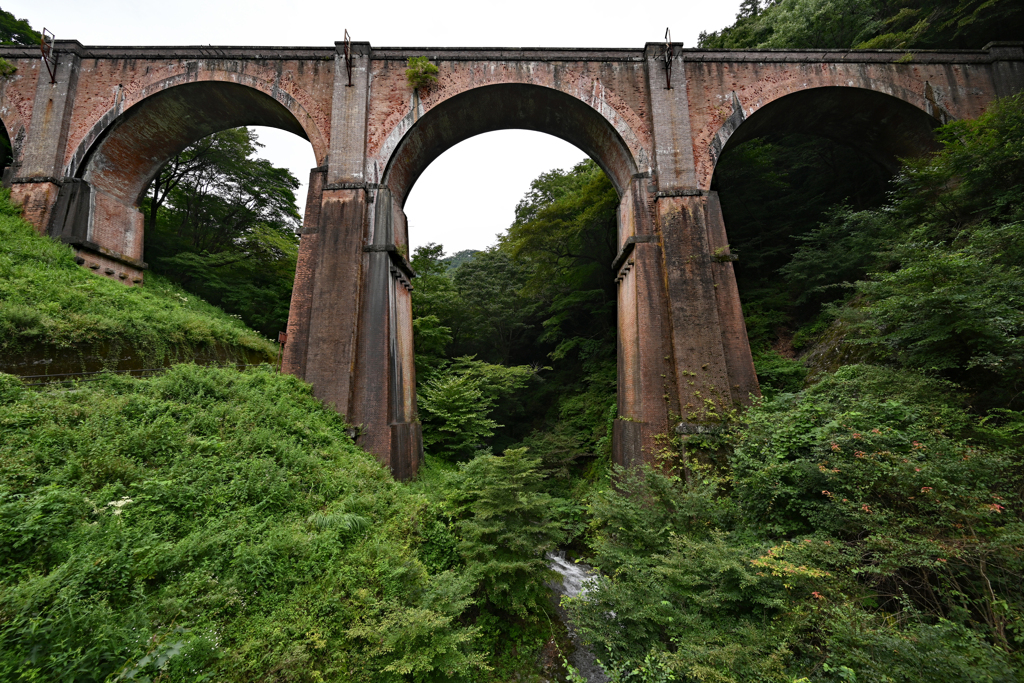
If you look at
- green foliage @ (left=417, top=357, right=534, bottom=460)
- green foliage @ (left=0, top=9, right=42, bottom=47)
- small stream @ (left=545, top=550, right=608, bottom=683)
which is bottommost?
small stream @ (left=545, top=550, right=608, bottom=683)

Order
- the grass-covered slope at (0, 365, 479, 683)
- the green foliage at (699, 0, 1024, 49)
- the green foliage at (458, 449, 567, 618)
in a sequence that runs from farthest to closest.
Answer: the green foliage at (699, 0, 1024, 49)
the green foliage at (458, 449, 567, 618)
the grass-covered slope at (0, 365, 479, 683)

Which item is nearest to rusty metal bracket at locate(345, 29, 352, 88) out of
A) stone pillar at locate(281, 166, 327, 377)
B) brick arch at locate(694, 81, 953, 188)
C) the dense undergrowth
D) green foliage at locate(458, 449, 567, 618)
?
stone pillar at locate(281, 166, 327, 377)

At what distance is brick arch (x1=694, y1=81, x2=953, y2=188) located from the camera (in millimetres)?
10117

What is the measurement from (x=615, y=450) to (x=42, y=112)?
16704 millimetres

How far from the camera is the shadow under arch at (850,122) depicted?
33.7 feet

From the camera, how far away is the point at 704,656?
145 inches

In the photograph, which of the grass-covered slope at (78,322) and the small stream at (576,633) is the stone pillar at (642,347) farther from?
the grass-covered slope at (78,322)

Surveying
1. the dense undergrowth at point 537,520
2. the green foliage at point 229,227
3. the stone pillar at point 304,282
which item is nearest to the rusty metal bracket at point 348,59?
the stone pillar at point 304,282

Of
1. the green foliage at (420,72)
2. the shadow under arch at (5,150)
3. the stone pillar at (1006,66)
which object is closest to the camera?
the green foliage at (420,72)

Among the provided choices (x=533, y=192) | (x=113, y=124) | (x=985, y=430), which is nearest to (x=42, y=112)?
(x=113, y=124)

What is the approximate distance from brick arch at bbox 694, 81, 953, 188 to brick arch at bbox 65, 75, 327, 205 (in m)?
9.92

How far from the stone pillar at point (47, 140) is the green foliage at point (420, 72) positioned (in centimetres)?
874

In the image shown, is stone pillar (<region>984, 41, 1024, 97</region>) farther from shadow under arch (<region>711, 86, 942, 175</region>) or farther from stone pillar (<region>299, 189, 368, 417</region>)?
stone pillar (<region>299, 189, 368, 417</region>)

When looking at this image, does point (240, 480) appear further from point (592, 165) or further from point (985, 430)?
point (592, 165)
